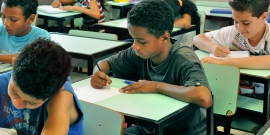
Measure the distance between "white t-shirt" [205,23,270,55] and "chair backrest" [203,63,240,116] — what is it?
46 centimetres

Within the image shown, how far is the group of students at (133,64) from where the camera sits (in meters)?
1.14

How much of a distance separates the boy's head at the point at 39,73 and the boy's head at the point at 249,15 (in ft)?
4.96

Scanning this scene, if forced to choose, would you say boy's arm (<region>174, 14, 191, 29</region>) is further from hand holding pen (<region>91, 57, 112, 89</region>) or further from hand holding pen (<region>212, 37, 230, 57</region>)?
hand holding pen (<region>91, 57, 112, 89</region>)

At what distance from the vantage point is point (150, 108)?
1685 mm

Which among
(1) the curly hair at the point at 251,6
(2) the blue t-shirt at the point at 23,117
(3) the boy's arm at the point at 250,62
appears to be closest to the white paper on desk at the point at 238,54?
(3) the boy's arm at the point at 250,62

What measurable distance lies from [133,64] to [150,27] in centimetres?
37

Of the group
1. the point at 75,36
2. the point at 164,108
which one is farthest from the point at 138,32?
the point at 75,36

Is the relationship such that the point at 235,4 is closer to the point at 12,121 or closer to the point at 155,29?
the point at 155,29

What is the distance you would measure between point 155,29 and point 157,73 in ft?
0.82

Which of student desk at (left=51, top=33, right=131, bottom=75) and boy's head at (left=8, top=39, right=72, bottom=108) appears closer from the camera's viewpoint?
boy's head at (left=8, top=39, right=72, bottom=108)

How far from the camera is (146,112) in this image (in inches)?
64.7

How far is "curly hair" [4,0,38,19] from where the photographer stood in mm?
2352

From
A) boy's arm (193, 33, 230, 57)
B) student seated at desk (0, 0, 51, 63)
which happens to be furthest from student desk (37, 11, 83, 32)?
boy's arm (193, 33, 230, 57)

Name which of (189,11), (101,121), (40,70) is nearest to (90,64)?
(101,121)
